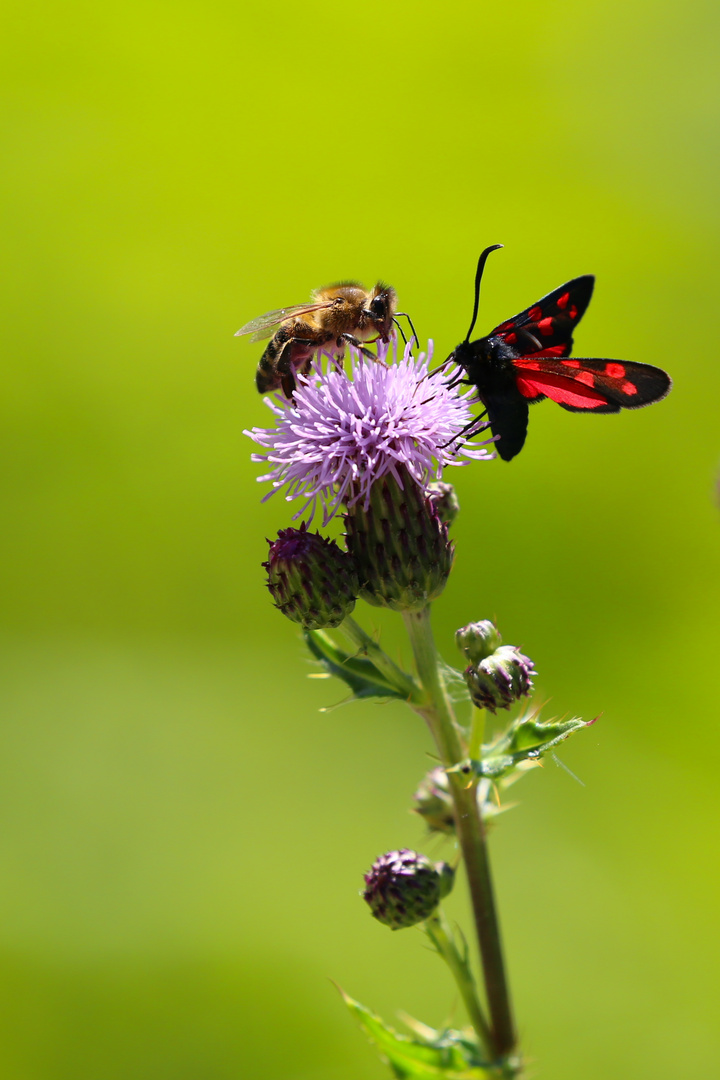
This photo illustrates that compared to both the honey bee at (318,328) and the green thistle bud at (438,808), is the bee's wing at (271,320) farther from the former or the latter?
the green thistle bud at (438,808)

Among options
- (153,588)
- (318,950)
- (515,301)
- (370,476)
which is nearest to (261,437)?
(370,476)

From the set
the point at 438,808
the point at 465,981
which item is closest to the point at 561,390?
the point at 438,808

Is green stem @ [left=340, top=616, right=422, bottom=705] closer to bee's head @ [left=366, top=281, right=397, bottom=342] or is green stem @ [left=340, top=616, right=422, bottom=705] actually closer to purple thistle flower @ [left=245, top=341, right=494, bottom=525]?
A: purple thistle flower @ [left=245, top=341, right=494, bottom=525]

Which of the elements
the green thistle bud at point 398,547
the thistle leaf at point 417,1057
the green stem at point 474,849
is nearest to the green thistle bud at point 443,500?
the green thistle bud at point 398,547

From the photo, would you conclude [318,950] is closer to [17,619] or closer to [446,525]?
[17,619]

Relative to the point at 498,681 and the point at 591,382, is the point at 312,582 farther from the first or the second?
the point at 591,382

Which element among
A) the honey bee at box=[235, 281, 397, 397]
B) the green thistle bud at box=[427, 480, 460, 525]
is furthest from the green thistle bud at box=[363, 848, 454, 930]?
the honey bee at box=[235, 281, 397, 397]

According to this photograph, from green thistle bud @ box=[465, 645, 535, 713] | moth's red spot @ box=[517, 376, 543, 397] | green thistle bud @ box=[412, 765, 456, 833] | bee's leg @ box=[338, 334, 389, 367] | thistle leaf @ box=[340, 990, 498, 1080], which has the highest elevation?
bee's leg @ box=[338, 334, 389, 367]
